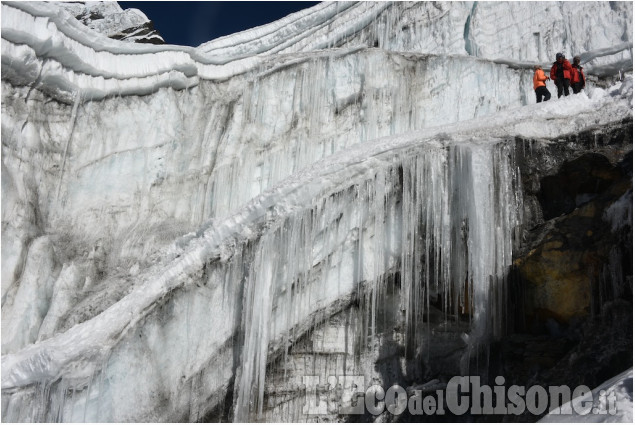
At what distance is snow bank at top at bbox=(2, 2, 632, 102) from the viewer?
47.4ft

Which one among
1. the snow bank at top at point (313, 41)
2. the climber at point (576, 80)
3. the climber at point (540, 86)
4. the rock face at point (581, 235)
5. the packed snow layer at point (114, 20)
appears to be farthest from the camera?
the packed snow layer at point (114, 20)

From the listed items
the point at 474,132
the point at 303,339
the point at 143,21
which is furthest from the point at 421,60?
the point at 143,21

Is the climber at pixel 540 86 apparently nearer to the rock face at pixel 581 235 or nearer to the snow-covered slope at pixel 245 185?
the snow-covered slope at pixel 245 185

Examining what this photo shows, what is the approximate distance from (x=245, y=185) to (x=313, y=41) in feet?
19.6

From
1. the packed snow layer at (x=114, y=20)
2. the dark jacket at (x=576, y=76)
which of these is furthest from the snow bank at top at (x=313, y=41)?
the packed snow layer at (x=114, y=20)

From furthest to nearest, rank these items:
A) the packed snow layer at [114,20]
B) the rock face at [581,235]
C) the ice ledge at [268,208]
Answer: the packed snow layer at [114,20]
the ice ledge at [268,208]
the rock face at [581,235]

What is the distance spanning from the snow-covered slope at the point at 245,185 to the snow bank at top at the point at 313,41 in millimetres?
49

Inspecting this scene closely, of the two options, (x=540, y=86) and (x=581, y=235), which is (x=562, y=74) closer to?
(x=540, y=86)

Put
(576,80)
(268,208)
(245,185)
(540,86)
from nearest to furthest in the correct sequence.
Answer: (268,208), (576,80), (540,86), (245,185)

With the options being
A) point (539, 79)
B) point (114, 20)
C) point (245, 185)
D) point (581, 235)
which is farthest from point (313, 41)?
point (581, 235)

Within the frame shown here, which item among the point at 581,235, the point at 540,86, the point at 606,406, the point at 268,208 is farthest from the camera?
the point at 540,86

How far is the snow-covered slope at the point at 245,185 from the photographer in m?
11.2

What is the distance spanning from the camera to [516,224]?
1170cm

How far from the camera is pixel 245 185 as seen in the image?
54.1 ft
